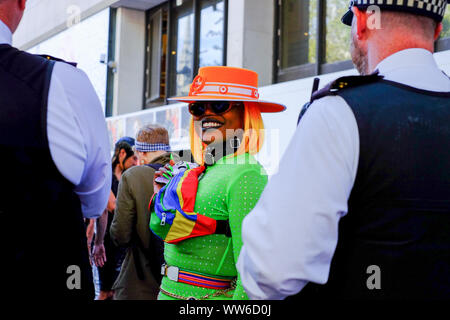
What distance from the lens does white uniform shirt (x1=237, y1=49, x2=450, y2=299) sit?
1.21 meters

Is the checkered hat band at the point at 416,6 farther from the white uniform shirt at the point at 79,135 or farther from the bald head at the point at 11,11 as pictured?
the bald head at the point at 11,11

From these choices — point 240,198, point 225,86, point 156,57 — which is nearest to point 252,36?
point 156,57

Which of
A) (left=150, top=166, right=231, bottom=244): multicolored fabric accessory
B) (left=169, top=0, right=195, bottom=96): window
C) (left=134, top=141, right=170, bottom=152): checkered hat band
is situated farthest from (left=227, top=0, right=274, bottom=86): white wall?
(left=150, top=166, right=231, bottom=244): multicolored fabric accessory

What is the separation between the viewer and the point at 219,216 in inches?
89.2

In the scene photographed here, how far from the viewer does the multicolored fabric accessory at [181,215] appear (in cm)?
226

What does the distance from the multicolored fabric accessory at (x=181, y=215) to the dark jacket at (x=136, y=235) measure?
4.20 feet

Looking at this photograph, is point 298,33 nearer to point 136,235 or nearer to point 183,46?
point 183,46

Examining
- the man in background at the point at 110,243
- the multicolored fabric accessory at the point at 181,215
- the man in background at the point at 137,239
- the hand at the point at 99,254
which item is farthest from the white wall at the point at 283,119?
the multicolored fabric accessory at the point at 181,215

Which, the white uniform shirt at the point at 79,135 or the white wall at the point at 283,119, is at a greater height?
the white wall at the point at 283,119

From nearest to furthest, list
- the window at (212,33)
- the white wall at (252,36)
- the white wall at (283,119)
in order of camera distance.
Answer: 1. the white wall at (283,119)
2. the white wall at (252,36)
3. the window at (212,33)

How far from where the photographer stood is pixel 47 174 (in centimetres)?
150

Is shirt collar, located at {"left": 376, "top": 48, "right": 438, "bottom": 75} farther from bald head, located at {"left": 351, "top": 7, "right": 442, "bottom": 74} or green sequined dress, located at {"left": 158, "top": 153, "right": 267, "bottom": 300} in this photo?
green sequined dress, located at {"left": 158, "top": 153, "right": 267, "bottom": 300}
